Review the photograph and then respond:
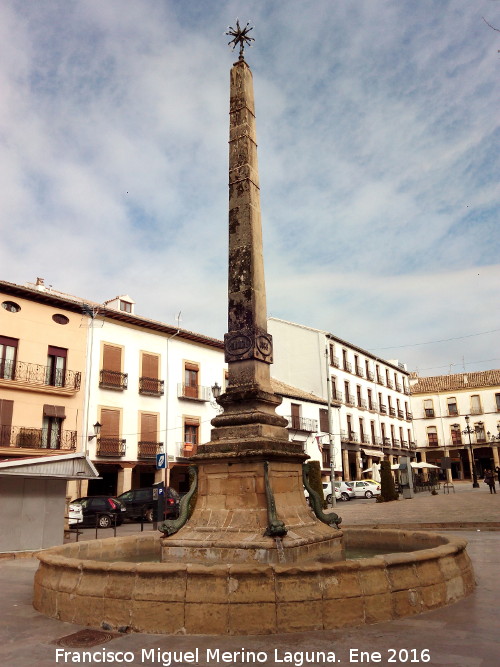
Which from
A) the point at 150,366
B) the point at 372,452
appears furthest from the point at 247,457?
the point at 372,452

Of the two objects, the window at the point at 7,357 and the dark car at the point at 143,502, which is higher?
the window at the point at 7,357

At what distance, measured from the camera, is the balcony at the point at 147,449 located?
26.7 m

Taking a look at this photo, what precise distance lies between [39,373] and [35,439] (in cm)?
286

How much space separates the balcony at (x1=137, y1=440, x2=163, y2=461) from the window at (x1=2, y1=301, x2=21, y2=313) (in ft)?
28.4

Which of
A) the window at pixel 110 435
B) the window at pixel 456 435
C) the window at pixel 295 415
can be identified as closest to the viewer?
the window at pixel 110 435

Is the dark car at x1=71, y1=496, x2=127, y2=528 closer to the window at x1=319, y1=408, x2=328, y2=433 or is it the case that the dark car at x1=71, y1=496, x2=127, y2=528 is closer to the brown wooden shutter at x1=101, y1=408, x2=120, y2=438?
Result: the brown wooden shutter at x1=101, y1=408, x2=120, y2=438

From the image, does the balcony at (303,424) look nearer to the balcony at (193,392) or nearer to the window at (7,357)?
the balcony at (193,392)

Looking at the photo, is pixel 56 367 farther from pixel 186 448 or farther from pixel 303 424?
pixel 303 424

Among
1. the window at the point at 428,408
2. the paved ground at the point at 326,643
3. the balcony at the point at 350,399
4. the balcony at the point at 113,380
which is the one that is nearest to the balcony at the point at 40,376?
the balcony at the point at 113,380

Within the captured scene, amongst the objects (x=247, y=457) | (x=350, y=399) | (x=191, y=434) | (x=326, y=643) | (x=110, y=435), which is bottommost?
(x=326, y=643)

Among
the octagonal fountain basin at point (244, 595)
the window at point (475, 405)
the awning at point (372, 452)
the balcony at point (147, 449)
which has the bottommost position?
the octagonal fountain basin at point (244, 595)

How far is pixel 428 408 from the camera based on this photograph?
187 feet

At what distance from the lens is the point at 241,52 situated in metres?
8.96

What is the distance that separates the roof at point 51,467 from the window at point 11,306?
12315 millimetres
